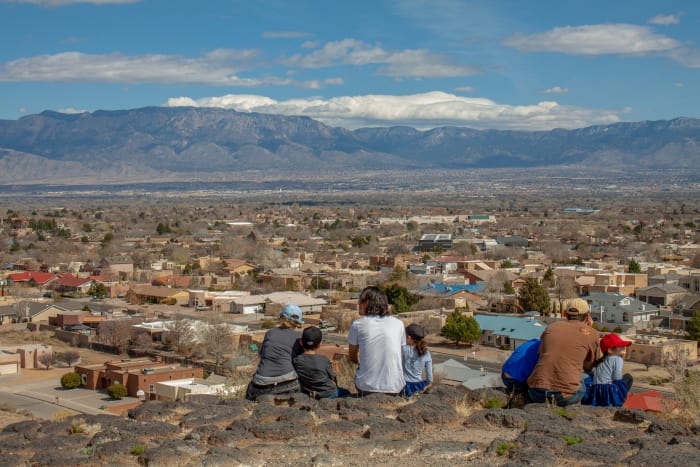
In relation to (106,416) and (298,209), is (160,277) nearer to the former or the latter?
(106,416)

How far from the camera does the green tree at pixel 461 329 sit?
101 ft

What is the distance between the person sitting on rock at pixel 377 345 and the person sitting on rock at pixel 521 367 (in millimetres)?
1003

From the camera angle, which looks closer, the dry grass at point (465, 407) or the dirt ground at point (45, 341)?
the dry grass at point (465, 407)

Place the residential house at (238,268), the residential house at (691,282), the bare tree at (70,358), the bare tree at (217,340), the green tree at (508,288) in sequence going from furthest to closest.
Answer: the residential house at (238,268)
the green tree at (508,288)
the residential house at (691,282)
the bare tree at (70,358)
the bare tree at (217,340)

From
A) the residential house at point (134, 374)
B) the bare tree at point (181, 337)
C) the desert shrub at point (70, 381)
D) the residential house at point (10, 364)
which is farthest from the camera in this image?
the bare tree at point (181, 337)

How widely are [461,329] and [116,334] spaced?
37.2 ft

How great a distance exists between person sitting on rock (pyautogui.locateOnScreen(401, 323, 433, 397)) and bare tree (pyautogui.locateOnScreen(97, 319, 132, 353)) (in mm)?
22847

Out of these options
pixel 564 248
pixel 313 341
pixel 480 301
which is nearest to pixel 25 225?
pixel 564 248

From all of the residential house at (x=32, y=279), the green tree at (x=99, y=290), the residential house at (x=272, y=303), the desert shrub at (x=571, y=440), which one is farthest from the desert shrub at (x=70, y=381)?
the residential house at (x=32, y=279)

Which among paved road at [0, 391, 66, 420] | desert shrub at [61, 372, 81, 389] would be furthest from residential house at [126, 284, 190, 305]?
paved road at [0, 391, 66, 420]

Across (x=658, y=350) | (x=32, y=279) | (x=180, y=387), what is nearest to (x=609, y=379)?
(x=180, y=387)

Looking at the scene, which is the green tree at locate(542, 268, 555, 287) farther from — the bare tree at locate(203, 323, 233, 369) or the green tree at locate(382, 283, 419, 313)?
the bare tree at locate(203, 323, 233, 369)

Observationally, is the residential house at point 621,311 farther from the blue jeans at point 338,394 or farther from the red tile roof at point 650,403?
the blue jeans at point 338,394

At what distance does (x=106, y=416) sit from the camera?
8234mm
